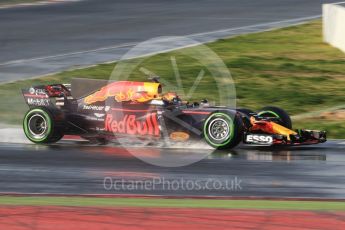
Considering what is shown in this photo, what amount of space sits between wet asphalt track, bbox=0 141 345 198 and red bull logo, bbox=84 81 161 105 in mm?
738

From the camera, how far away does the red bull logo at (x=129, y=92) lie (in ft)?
48.8

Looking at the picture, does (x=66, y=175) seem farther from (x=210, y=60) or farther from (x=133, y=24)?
(x=133, y=24)

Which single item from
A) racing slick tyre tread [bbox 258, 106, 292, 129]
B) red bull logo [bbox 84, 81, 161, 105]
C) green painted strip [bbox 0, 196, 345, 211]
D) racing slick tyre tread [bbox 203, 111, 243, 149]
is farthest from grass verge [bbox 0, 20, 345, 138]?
A: green painted strip [bbox 0, 196, 345, 211]

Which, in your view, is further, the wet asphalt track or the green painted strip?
the wet asphalt track

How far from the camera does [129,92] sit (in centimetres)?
1493

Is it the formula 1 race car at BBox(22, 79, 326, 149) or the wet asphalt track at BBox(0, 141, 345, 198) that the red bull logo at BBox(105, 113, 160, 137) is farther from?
the wet asphalt track at BBox(0, 141, 345, 198)

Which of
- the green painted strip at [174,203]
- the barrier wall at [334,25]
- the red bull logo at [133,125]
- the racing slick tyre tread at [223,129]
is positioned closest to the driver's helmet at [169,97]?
the red bull logo at [133,125]

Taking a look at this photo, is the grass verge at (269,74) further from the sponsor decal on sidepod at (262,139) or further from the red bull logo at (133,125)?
the red bull logo at (133,125)

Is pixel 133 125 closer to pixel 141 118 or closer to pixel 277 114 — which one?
pixel 141 118

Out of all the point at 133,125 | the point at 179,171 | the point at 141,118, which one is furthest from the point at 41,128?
the point at 179,171

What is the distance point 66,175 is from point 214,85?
372 inches

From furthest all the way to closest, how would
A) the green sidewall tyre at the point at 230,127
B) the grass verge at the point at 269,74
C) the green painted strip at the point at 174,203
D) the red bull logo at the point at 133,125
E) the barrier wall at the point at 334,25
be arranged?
the barrier wall at the point at 334,25
the grass verge at the point at 269,74
the red bull logo at the point at 133,125
the green sidewall tyre at the point at 230,127
the green painted strip at the point at 174,203

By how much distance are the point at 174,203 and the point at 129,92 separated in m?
4.20

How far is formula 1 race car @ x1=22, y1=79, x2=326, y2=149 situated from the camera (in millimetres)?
14445
